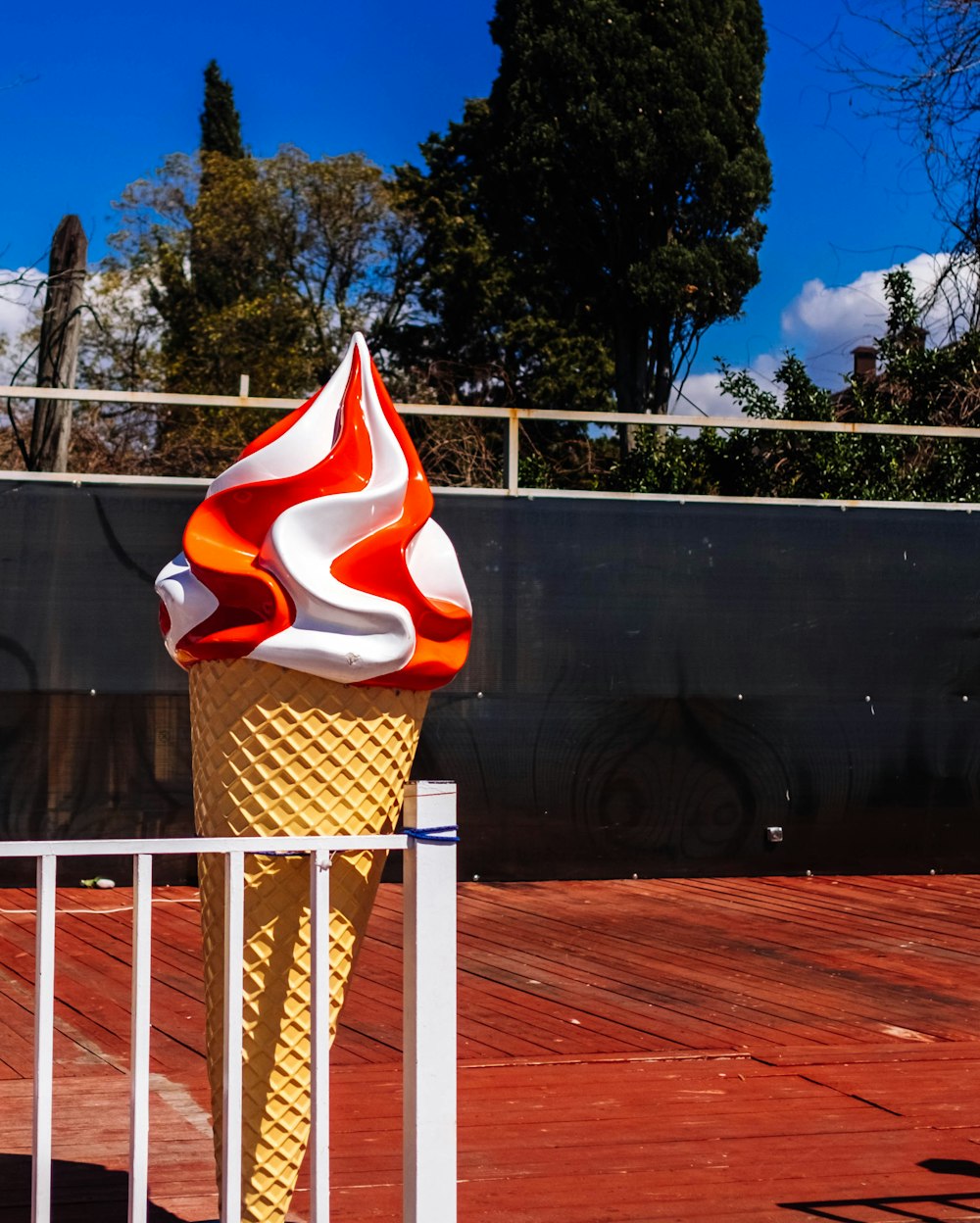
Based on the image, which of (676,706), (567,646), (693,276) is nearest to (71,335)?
(567,646)

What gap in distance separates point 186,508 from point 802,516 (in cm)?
342

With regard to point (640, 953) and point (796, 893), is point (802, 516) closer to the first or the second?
point (796, 893)

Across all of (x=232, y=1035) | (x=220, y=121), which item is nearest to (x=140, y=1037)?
(x=232, y=1035)

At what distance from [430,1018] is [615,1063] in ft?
7.89

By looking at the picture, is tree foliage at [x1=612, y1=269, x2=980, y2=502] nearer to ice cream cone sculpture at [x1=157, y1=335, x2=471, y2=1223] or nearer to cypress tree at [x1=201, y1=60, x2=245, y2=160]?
ice cream cone sculpture at [x1=157, y1=335, x2=471, y2=1223]

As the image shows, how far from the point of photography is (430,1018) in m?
2.24

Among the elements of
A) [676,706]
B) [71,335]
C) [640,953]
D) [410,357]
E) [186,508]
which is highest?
[410,357]

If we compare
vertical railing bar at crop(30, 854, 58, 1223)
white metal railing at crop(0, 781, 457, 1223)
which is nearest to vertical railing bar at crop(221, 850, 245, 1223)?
white metal railing at crop(0, 781, 457, 1223)

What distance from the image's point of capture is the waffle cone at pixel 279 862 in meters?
2.65

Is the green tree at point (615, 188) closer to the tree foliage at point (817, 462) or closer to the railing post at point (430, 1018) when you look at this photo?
the tree foliage at point (817, 462)

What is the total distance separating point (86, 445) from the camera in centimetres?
1552

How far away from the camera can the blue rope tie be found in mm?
2238

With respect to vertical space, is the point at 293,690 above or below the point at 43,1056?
above

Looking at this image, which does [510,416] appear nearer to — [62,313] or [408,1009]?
[62,313]
